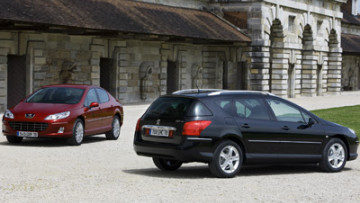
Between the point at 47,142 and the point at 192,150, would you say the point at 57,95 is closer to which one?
the point at 47,142

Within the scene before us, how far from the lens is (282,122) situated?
478 inches

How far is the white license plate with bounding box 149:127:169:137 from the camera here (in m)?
11.5

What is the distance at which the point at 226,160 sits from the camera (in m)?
11.3

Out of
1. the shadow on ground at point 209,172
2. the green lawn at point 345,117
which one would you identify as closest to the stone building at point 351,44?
the green lawn at point 345,117

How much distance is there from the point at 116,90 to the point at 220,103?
22.1 metres

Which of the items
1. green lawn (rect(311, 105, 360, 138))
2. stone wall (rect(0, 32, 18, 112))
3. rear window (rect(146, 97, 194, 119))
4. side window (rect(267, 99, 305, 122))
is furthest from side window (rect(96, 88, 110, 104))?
stone wall (rect(0, 32, 18, 112))

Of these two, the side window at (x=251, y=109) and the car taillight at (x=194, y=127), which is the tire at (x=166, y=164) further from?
the side window at (x=251, y=109)

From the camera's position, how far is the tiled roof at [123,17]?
25.3 meters

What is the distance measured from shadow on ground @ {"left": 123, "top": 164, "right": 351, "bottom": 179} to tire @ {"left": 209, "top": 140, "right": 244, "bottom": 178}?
0.96 feet

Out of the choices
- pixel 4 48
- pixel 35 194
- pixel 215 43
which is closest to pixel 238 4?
pixel 215 43

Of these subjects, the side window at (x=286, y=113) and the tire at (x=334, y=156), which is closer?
the side window at (x=286, y=113)

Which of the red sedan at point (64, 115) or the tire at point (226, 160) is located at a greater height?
the red sedan at point (64, 115)

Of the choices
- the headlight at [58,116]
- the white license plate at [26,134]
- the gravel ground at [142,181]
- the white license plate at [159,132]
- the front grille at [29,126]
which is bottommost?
the gravel ground at [142,181]

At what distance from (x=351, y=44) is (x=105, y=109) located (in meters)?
42.7
